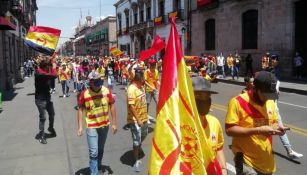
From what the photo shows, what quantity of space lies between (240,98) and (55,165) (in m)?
4.33

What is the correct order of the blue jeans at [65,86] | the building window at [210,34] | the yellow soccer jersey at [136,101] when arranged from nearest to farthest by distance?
the yellow soccer jersey at [136,101]
the blue jeans at [65,86]
the building window at [210,34]

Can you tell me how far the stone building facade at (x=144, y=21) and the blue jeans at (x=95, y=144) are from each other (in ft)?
90.9

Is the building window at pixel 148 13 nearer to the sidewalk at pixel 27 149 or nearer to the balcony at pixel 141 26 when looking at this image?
the balcony at pixel 141 26

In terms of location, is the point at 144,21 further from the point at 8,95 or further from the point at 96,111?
the point at 96,111

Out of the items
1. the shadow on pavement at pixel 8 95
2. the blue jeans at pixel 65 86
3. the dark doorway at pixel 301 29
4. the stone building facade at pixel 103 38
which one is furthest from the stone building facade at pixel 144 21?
the blue jeans at pixel 65 86

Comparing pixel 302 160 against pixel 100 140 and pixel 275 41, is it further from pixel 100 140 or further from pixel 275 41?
pixel 275 41

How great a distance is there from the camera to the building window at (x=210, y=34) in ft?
104

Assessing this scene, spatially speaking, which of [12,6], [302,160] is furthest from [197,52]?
[302,160]

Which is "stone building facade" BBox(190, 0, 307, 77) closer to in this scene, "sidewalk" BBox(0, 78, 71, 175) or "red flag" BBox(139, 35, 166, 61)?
"sidewalk" BBox(0, 78, 71, 175)

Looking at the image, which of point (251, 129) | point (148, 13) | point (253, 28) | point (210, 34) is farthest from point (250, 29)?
point (148, 13)

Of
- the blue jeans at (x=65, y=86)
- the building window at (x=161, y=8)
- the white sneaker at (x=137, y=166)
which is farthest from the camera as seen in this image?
the building window at (x=161, y=8)

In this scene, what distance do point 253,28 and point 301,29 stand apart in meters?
4.17

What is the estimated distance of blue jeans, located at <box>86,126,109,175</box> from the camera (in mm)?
5828

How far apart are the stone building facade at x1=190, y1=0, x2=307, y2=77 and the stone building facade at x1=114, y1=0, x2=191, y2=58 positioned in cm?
303
